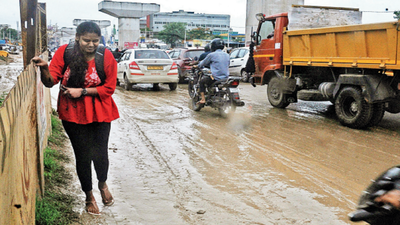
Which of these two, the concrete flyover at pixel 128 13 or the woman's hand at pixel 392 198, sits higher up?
the concrete flyover at pixel 128 13

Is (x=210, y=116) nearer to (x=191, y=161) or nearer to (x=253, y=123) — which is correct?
(x=253, y=123)

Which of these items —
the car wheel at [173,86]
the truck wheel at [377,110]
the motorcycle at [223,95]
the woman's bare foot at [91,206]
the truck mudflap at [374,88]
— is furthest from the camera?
the car wheel at [173,86]

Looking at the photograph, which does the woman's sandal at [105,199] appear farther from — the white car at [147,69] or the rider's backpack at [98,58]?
the white car at [147,69]

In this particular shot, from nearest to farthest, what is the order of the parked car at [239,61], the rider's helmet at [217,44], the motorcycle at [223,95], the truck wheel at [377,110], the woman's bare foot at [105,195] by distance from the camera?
the woman's bare foot at [105,195]
the truck wheel at [377,110]
the motorcycle at [223,95]
the rider's helmet at [217,44]
the parked car at [239,61]

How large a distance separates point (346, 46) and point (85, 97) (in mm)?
6202

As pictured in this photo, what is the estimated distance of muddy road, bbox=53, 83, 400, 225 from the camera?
3.88 meters

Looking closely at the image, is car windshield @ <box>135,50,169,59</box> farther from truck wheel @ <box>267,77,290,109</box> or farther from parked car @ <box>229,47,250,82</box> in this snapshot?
truck wheel @ <box>267,77,290,109</box>

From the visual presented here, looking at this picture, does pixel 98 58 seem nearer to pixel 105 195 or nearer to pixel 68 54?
pixel 68 54

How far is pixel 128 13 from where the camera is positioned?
1927 inches

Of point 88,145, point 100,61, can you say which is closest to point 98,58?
point 100,61

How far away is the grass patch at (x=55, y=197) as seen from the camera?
3.50 metres

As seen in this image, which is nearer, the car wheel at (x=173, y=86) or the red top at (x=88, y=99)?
the red top at (x=88, y=99)

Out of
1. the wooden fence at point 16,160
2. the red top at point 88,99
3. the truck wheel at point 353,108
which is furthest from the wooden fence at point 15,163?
the truck wheel at point 353,108

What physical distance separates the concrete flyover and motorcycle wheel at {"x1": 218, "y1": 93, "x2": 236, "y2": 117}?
41.0 metres
